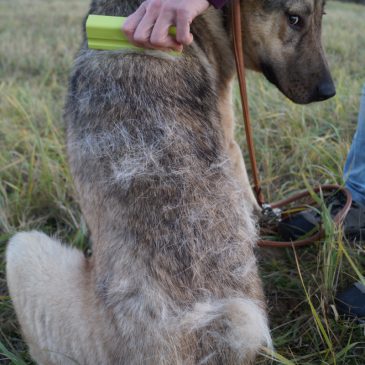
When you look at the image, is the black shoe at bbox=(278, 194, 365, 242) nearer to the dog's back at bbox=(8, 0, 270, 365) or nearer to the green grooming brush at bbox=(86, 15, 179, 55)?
the dog's back at bbox=(8, 0, 270, 365)

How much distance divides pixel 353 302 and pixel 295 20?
1286mm

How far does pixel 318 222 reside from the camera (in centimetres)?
242

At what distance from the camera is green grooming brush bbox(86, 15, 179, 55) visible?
1.74 metres

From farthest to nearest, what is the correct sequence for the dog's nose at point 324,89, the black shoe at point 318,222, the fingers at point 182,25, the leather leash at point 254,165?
the black shoe at point 318,222 < the dog's nose at point 324,89 < the leather leash at point 254,165 < the fingers at point 182,25

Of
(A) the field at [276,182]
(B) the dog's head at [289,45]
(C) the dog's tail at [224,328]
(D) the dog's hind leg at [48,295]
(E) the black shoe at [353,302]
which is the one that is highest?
(B) the dog's head at [289,45]

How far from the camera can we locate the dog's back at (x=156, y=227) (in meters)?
1.51

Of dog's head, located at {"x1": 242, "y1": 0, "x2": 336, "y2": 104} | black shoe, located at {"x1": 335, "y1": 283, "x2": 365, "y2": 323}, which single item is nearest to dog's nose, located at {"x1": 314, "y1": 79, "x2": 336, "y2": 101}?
dog's head, located at {"x1": 242, "y1": 0, "x2": 336, "y2": 104}

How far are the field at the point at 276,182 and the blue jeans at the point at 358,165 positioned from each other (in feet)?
0.37

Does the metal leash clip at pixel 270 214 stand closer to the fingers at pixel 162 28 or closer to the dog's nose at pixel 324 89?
the dog's nose at pixel 324 89

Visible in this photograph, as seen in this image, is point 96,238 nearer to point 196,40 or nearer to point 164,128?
point 164,128

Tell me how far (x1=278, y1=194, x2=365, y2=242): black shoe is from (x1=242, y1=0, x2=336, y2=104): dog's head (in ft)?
2.07

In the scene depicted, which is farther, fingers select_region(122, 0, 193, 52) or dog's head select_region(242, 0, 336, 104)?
dog's head select_region(242, 0, 336, 104)

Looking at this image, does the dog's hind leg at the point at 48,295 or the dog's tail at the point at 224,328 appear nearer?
the dog's tail at the point at 224,328

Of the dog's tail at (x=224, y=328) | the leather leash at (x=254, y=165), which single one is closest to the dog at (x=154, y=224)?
the dog's tail at (x=224, y=328)
